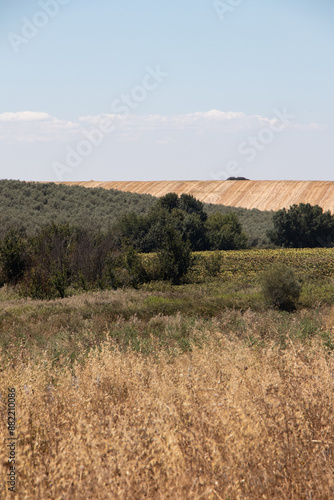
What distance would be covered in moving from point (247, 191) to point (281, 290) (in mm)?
40735

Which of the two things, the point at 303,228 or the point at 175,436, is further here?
the point at 303,228

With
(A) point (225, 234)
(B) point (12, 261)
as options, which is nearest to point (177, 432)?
(B) point (12, 261)

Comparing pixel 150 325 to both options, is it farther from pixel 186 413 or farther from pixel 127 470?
pixel 127 470

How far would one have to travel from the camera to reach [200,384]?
4.62 m

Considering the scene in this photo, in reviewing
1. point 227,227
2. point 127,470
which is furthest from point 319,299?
point 227,227

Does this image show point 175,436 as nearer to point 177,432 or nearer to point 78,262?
point 177,432

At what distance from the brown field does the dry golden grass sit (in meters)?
42.1

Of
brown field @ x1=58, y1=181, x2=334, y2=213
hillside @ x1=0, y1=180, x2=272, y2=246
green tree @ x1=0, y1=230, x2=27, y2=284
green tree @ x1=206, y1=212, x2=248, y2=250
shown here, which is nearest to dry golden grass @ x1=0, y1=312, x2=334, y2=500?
green tree @ x1=0, y1=230, x2=27, y2=284

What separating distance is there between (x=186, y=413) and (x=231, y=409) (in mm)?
442

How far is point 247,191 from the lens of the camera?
55656 millimetres

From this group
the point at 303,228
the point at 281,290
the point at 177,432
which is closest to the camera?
the point at 177,432

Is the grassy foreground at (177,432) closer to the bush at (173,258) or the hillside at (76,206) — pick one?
the bush at (173,258)

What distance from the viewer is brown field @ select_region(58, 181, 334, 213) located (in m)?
49.5

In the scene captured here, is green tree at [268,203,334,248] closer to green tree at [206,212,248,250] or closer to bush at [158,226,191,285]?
green tree at [206,212,248,250]
